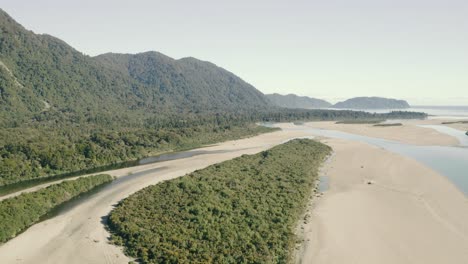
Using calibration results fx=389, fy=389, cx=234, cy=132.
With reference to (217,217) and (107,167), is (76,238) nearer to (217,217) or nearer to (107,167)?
(217,217)

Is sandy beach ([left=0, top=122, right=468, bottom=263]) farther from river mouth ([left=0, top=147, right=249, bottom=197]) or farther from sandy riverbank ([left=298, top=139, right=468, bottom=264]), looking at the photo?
river mouth ([left=0, top=147, right=249, bottom=197])

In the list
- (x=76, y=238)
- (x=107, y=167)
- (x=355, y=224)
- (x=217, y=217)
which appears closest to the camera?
(x=76, y=238)

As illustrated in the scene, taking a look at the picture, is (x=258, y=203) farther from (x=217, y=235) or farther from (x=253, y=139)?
(x=253, y=139)

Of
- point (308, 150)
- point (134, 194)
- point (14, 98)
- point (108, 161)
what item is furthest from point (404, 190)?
point (14, 98)

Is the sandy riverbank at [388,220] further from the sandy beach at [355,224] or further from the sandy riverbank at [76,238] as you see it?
the sandy riverbank at [76,238]

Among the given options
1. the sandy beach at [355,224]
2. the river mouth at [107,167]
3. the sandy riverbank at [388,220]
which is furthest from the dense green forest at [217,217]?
the river mouth at [107,167]

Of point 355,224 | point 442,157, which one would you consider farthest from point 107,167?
point 442,157
